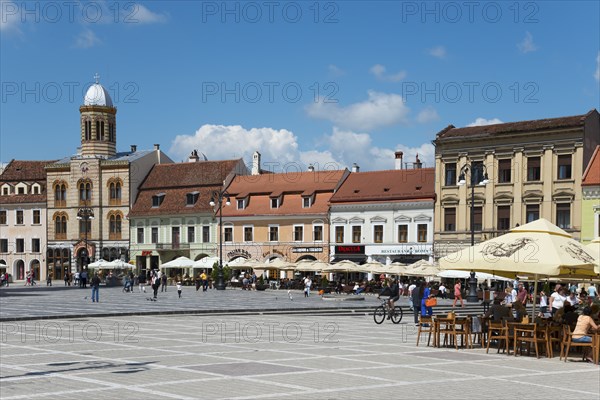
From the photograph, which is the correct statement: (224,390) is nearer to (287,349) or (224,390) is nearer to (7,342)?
(287,349)

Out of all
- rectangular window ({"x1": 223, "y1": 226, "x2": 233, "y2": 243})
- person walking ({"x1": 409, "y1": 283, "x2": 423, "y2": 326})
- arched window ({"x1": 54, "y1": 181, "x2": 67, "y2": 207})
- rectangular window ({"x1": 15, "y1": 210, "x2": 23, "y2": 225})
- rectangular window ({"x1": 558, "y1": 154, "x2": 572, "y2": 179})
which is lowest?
person walking ({"x1": 409, "y1": 283, "x2": 423, "y2": 326})

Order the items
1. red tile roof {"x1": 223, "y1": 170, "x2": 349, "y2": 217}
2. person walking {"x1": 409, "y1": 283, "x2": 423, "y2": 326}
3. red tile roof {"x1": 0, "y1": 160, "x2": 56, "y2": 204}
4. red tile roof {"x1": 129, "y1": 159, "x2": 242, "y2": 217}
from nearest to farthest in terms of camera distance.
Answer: person walking {"x1": 409, "y1": 283, "x2": 423, "y2": 326}
red tile roof {"x1": 223, "y1": 170, "x2": 349, "y2": 217}
red tile roof {"x1": 129, "y1": 159, "x2": 242, "y2": 217}
red tile roof {"x1": 0, "y1": 160, "x2": 56, "y2": 204}

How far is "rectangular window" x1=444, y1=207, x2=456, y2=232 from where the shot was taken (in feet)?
189

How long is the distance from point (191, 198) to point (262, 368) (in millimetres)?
58707

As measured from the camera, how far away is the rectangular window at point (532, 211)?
2116 inches

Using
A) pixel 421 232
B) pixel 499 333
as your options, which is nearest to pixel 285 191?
pixel 421 232

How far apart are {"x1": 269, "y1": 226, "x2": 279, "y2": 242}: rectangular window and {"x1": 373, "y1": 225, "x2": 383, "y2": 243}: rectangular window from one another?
28.7 ft

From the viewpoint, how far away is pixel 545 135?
173ft

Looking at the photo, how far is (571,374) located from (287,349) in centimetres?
596

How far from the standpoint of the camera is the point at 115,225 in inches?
2997

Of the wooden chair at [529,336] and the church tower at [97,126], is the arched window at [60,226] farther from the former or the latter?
the wooden chair at [529,336]

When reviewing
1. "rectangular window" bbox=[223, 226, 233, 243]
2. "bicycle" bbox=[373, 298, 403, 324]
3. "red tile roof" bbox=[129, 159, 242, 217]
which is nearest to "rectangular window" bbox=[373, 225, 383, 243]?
"rectangular window" bbox=[223, 226, 233, 243]

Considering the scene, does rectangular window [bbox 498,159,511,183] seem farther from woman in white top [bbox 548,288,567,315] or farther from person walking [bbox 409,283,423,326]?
woman in white top [bbox 548,288,567,315]

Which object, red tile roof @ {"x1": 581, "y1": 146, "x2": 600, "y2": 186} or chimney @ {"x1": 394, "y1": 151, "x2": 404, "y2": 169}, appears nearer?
red tile roof @ {"x1": 581, "y1": 146, "x2": 600, "y2": 186}
